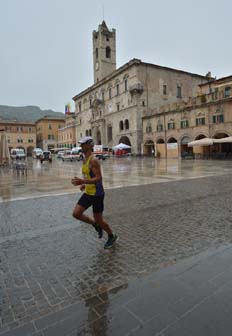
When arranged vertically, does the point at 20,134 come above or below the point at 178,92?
below

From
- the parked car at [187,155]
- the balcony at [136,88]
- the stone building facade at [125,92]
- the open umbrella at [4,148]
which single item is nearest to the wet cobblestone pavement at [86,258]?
the open umbrella at [4,148]

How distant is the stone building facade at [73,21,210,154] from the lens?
146ft

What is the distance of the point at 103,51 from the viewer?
59.5 meters

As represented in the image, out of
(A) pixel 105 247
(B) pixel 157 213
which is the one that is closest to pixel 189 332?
(A) pixel 105 247

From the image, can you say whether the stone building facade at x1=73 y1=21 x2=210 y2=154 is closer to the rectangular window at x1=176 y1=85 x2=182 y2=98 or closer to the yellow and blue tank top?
the rectangular window at x1=176 y1=85 x2=182 y2=98

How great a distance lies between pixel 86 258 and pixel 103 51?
2532 inches

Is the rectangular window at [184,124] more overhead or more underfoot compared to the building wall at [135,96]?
more underfoot

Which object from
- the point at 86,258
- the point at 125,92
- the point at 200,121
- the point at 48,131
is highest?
the point at 125,92

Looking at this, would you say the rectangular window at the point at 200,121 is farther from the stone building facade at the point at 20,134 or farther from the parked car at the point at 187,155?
the stone building facade at the point at 20,134

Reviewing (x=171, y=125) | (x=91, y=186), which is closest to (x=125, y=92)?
(x=171, y=125)

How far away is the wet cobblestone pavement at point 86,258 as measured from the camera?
222 centimetres

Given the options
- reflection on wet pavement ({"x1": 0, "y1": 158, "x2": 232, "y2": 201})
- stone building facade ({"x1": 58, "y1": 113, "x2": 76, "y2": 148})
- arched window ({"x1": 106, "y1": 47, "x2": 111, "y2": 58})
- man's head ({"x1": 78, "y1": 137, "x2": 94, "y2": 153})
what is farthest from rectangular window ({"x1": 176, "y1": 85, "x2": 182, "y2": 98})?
man's head ({"x1": 78, "y1": 137, "x2": 94, "y2": 153})

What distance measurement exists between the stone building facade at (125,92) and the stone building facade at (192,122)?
10.2 ft

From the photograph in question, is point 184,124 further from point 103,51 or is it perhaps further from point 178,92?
point 103,51
